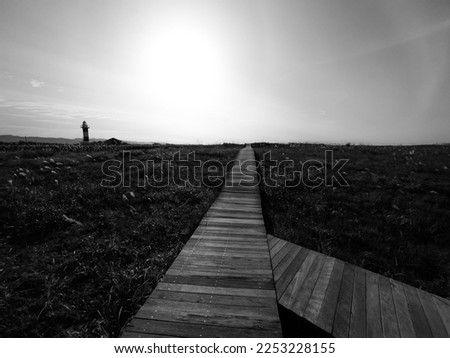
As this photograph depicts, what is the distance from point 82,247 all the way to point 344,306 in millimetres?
5618

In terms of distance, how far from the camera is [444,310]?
3.06 metres

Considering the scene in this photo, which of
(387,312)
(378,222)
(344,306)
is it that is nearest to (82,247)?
(344,306)

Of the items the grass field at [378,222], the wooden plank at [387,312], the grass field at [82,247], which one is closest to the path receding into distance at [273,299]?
the wooden plank at [387,312]

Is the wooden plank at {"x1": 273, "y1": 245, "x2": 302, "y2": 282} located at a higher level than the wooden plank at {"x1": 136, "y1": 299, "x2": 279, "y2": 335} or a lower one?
higher

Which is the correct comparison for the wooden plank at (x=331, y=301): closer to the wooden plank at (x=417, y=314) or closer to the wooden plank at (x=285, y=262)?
the wooden plank at (x=285, y=262)

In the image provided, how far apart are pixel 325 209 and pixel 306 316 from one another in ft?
19.7

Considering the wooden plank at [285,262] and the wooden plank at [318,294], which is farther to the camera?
the wooden plank at [285,262]

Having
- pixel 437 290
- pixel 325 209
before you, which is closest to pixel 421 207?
pixel 325 209

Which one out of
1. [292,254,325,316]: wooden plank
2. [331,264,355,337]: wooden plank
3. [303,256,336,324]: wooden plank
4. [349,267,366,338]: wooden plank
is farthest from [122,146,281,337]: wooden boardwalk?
[349,267,366,338]: wooden plank

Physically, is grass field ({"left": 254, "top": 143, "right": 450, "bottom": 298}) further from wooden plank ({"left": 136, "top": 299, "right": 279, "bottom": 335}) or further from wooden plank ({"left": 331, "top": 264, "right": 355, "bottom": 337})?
wooden plank ({"left": 136, "top": 299, "right": 279, "bottom": 335})

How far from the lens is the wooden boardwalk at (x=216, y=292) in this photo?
2.63m

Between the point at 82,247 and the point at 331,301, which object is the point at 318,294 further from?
the point at 82,247

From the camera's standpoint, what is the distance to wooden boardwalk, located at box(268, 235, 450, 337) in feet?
8.92
